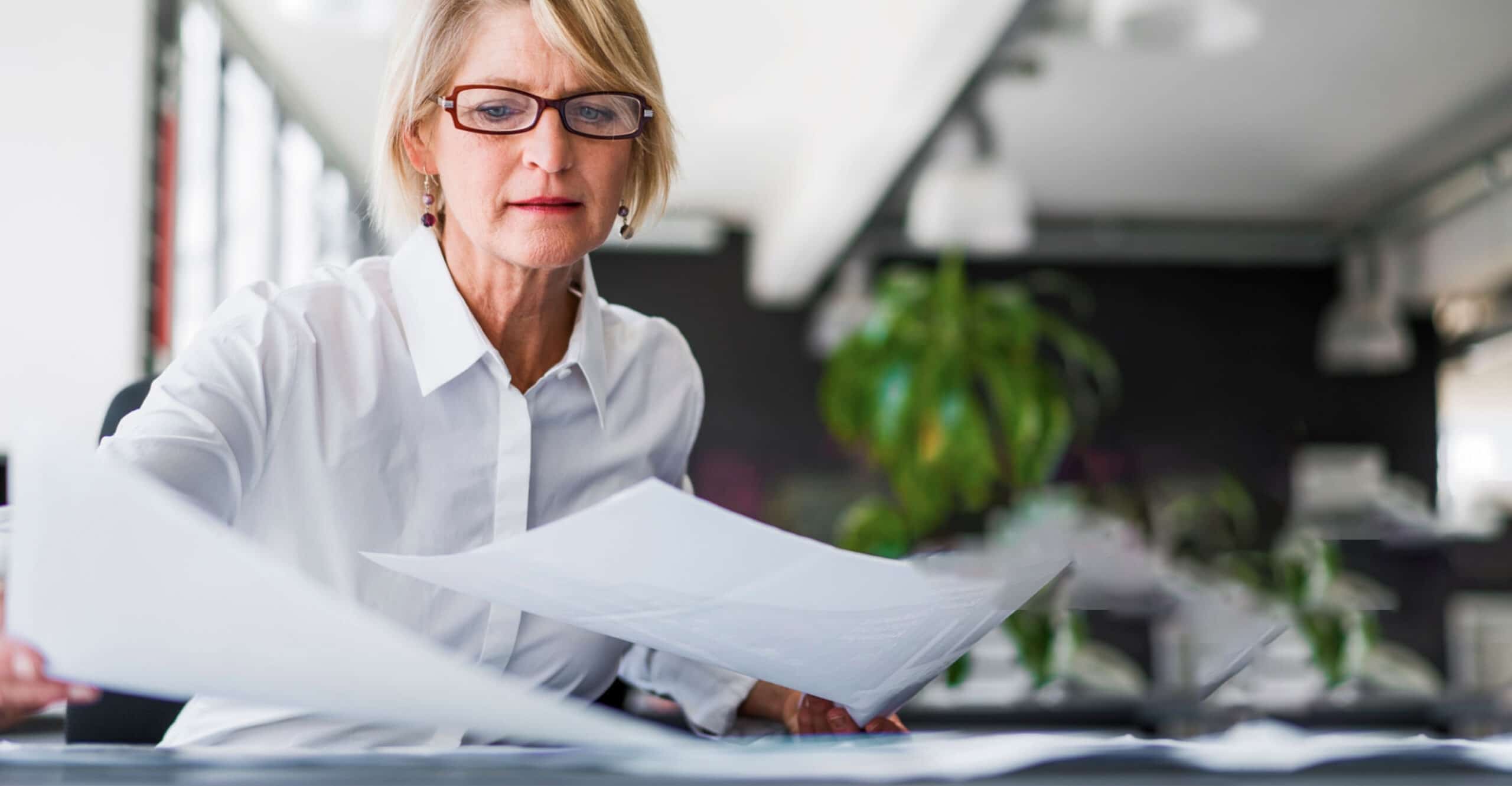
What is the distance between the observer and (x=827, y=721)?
0.80m

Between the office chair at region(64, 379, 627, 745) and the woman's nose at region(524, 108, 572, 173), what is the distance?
438 millimetres

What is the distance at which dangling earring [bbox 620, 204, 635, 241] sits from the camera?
1.07m

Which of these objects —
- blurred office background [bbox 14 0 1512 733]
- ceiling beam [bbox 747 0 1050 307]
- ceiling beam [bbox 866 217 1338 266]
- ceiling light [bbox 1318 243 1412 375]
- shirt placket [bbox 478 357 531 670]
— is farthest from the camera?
ceiling beam [bbox 866 217 1338 266]

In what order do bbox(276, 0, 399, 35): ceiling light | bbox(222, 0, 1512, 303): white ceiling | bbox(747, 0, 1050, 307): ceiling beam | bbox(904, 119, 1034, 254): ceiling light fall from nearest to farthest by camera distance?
1. bbox(276, 0, 399, 35): ceiling light
2. bbox(747, 0, 1050, 307): ceiling beam
3. bbox(904, 119, 1034, 254): ceiling light
4. bbox(222, 0, 1512, 303): white ceiling

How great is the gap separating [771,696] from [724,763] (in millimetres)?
499

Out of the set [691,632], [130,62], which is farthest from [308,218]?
[691,632]

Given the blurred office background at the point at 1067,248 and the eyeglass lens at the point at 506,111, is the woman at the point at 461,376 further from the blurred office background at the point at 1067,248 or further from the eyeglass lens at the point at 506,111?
the blurred office background at the point at 1067,248

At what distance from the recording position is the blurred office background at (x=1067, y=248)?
146 inches

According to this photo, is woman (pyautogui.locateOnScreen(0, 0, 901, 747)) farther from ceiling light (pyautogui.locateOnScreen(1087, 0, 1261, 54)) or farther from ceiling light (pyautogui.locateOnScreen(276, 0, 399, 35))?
ceiling light (pyautogui.locateOnScreen(276, 0, 399, 35))

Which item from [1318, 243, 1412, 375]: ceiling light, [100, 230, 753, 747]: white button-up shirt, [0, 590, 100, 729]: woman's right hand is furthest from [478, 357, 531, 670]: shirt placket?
[1318, 243, 1412, 375]: ceiling light

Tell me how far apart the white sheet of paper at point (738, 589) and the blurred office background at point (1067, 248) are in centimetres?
18

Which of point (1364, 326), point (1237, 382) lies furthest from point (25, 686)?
point (1237, 382)

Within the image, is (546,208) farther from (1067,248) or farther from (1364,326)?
(1067,248)

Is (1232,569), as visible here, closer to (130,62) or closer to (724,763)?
(130,62)
